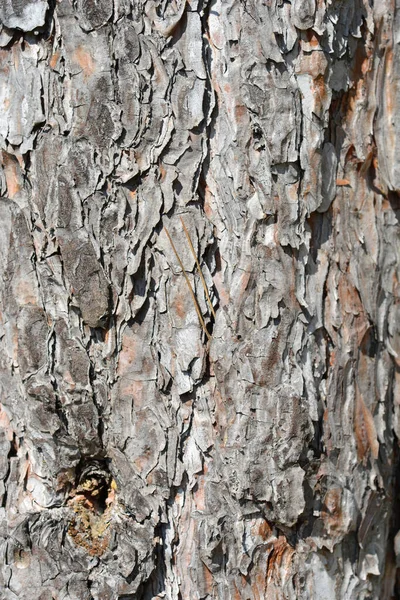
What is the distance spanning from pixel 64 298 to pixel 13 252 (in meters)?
0.14

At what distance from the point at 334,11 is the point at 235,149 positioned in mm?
332

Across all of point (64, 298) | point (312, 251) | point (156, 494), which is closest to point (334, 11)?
point (312, 251)

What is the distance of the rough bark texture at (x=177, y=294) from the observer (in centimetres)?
129

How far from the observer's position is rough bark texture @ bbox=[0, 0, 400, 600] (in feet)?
4.22

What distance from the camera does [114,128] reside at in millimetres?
1281

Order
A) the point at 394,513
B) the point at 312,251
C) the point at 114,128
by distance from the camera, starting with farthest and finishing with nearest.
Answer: the point at 394,513, the point at 312,251, the point at 114,128

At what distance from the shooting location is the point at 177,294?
1.33 meters

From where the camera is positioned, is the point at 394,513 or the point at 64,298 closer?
the point at 64,298

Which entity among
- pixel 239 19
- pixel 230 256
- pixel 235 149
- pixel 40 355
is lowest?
pixel 40 355

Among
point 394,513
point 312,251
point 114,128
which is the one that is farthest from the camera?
point 394,513

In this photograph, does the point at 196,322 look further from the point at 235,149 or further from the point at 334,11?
the point at 334,11

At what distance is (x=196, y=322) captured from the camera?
133 centimetres

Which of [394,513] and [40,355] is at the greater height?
[40,355]

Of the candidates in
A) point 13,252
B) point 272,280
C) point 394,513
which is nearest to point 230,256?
point 272,280
